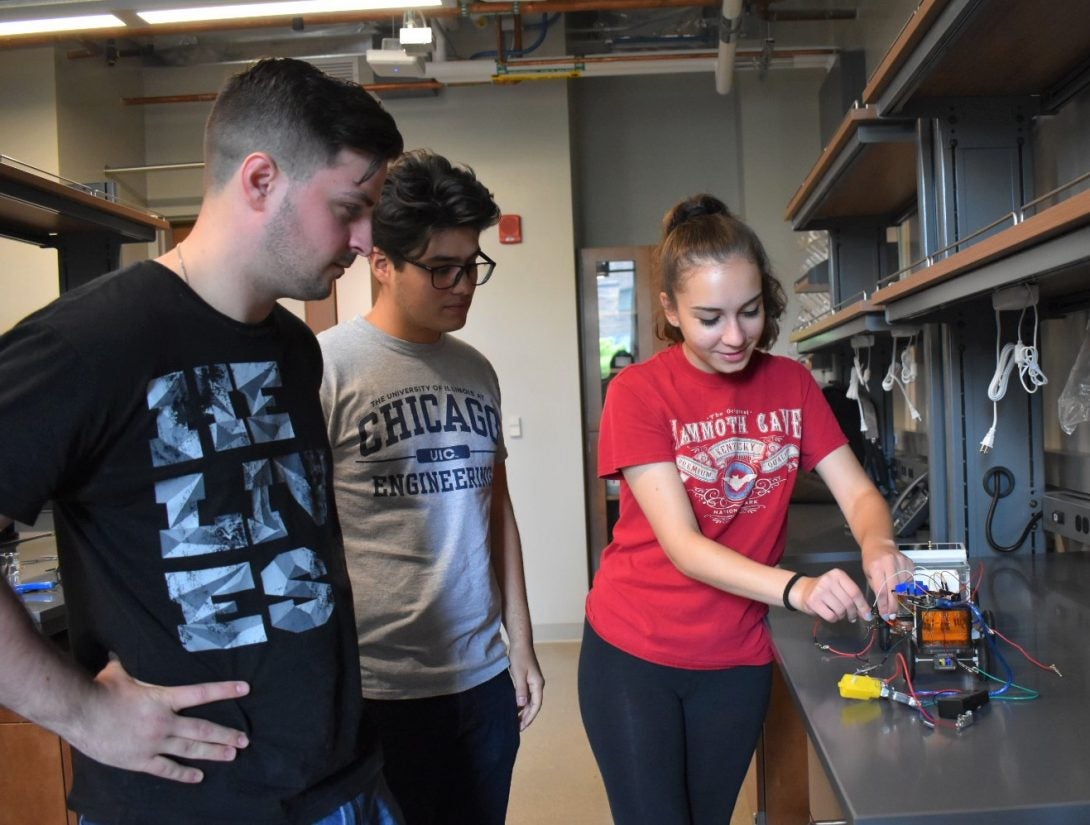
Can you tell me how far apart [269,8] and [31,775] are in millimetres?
2077

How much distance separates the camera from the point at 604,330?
493 cm

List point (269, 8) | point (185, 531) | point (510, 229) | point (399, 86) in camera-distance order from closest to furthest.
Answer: point (185, 531), point (269, 8), point (399, 86), point (510, 229)

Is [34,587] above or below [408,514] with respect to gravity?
below

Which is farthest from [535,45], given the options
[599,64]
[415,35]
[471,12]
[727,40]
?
[415,35]

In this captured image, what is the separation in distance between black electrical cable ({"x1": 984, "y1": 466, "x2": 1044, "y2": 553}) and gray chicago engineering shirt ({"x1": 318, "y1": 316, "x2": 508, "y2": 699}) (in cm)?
110

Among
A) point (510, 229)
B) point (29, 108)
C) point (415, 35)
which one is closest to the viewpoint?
point (415, 35)

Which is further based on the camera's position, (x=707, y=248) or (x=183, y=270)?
(x=707, y=248)

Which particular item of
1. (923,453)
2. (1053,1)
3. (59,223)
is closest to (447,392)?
(1053,1)

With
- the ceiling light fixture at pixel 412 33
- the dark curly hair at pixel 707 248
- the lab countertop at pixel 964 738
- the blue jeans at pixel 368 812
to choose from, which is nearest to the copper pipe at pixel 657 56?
the ceiling light fixture at pixel 412 33

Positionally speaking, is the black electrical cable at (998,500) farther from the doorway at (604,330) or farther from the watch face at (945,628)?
the doorway at (604,330)

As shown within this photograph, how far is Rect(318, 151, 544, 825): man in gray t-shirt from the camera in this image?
1414 mm

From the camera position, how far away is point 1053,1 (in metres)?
1.38

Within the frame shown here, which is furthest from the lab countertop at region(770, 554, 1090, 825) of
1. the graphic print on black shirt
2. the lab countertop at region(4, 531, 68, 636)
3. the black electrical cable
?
the lab countertop at region(4, 531, 68, 636)

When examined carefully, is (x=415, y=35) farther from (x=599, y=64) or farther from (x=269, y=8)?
(x=599, y=64)
